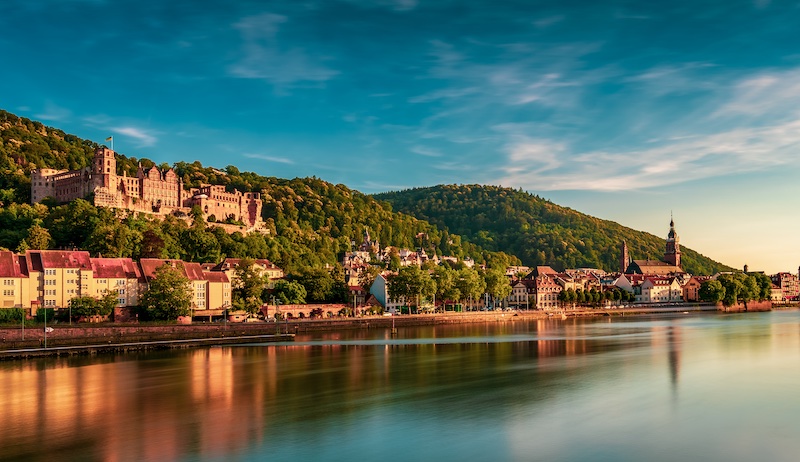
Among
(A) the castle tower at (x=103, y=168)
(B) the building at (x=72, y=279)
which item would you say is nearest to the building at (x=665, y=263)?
(A) the castle tower at (x=103, y=168)

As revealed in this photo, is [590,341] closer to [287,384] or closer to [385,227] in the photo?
[287,384]

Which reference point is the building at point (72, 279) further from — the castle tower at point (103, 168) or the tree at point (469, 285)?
the tree at point (469, 285)

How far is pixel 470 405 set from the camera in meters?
25.4

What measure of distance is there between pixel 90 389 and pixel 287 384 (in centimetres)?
748

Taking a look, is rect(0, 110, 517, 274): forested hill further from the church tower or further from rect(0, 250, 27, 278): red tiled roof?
the church tower

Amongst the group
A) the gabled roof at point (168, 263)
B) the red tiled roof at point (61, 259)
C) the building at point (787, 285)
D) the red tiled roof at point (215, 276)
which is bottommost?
the building at point (787, 285)

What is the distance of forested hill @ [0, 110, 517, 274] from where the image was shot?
225ft

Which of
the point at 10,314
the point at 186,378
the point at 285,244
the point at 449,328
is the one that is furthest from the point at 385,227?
the point at 186,378

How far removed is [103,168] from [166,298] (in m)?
38.7

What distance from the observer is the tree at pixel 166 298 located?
51.2 m

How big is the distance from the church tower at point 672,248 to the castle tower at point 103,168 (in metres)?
110

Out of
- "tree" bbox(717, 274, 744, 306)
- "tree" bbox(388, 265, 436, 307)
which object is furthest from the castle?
"tree" bbox(717, 274, 744, 306)

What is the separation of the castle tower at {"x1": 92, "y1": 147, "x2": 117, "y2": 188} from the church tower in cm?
11023

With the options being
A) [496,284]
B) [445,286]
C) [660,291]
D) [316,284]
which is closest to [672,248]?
[660,291]
